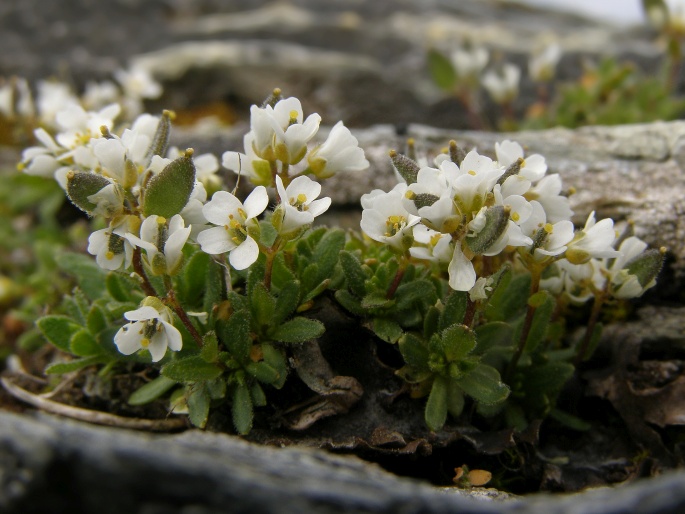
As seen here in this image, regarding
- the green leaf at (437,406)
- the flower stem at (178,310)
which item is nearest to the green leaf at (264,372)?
the flower stem at (178,310)

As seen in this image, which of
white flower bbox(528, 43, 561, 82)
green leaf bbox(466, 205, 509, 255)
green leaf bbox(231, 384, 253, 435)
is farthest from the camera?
white flower bbox(528, 43, 561, 82)

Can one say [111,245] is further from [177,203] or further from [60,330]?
[60,330]

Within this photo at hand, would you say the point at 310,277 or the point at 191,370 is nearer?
the point at 191,370

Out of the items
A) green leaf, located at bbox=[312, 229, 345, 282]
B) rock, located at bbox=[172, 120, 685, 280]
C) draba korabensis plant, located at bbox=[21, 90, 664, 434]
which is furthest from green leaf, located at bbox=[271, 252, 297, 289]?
rock, located at bbox=[172, 120, 685, 280]

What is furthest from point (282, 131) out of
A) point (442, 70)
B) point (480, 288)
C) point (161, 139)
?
point (442, 70)

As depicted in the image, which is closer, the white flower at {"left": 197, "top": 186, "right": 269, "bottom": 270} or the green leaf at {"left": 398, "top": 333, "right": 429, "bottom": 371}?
the white flower at {"left": 197, "top": 186, "right": 269, "bottom": 270}

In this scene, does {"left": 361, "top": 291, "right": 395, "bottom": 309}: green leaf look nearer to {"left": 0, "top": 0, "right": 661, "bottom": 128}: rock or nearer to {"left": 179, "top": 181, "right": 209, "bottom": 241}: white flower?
{"left": 179, "top": 181, "right": 209, "bottom": 241}: white flower
